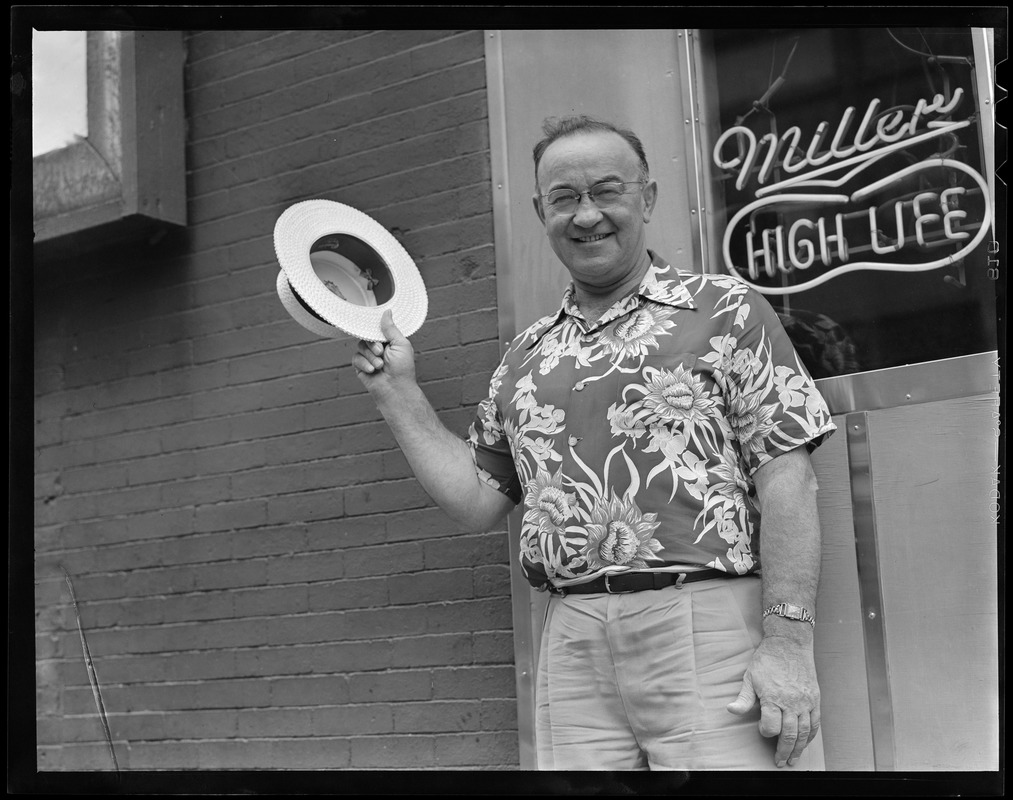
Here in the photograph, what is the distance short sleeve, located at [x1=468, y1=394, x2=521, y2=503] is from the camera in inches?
127

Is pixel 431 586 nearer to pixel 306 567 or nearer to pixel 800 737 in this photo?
pixel 306 567

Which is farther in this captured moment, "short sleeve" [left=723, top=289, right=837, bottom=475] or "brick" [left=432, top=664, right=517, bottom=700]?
"brick" [left=432, top=664, right=517, bottom=700]

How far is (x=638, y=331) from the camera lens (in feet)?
9.68

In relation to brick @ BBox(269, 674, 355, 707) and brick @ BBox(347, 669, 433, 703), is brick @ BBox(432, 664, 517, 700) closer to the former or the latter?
brick @ BBox(347, 669, 433, 703)

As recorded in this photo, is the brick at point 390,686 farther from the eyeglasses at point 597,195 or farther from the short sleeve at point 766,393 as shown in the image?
the eyeglasses at point 597,195

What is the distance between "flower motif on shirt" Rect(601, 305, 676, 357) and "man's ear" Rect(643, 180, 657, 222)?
28 cm

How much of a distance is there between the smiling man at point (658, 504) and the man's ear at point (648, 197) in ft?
0.07

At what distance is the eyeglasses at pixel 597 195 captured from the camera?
3.02m

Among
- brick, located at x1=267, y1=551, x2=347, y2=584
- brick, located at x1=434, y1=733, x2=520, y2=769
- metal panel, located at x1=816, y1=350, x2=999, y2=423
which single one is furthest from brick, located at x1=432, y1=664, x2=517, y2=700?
metal panel, located at x1=816, y1=350, x2=999, y2=423

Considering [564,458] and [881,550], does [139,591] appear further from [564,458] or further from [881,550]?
[881,550]

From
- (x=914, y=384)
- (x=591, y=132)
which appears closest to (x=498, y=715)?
(x=914, y=384)

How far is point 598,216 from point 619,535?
0.78 metres
